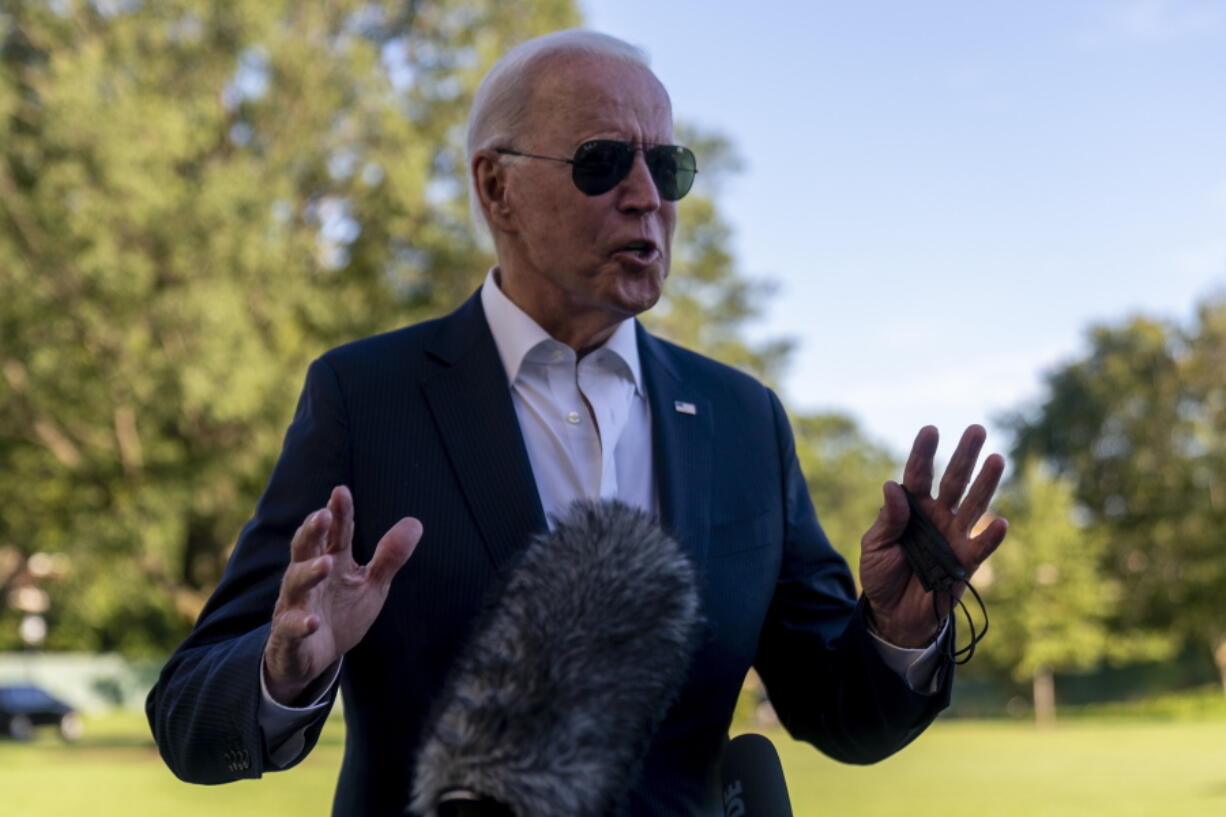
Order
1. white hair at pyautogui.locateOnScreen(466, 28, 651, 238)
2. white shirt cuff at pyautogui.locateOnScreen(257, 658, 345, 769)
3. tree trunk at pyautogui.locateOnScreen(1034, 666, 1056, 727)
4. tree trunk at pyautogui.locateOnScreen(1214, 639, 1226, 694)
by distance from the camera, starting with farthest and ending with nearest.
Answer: tree trunk at pyautogui.locateOnScreen(1214, 639, 1226, 694) < tree trunk at pyautogui.locateOnScreen(1034, 666, 1056, 727) < white hair at pyautogui.locateOnScreen(466, 28, 651, 238) < white shirt cuff at pyautogui.locateOnScreen(257, 658, 345, 769)

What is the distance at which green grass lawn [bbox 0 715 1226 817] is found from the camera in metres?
16.4

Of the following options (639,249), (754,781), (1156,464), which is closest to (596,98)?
(639,249)

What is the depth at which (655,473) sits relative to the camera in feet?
8.45

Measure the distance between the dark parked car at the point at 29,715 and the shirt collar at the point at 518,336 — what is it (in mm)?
36676

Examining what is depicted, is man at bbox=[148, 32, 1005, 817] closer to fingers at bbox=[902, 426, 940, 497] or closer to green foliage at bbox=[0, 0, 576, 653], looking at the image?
fingers at bbox=[902, 426, 940, 497]

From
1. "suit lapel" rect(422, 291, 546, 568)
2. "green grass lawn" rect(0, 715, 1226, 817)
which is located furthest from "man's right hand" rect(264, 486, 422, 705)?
"green grass lawn" rect(0, 715, 1226, 817)

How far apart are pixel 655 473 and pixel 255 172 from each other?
21600 mm

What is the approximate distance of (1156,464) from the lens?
55594 mm

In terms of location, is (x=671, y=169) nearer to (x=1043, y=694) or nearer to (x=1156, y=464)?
(x=1043, y=694)

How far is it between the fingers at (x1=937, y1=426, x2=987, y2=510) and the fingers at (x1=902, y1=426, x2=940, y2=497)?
3 cm

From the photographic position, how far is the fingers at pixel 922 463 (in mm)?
2201

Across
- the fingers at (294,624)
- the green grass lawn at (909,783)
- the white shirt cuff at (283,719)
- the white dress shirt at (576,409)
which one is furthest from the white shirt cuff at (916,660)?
the green grass lawn at (909,783)

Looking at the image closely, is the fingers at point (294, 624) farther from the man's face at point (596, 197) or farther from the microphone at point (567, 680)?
the man's face at point (596, 197)

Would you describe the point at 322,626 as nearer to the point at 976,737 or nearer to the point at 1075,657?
the point at 976,737
